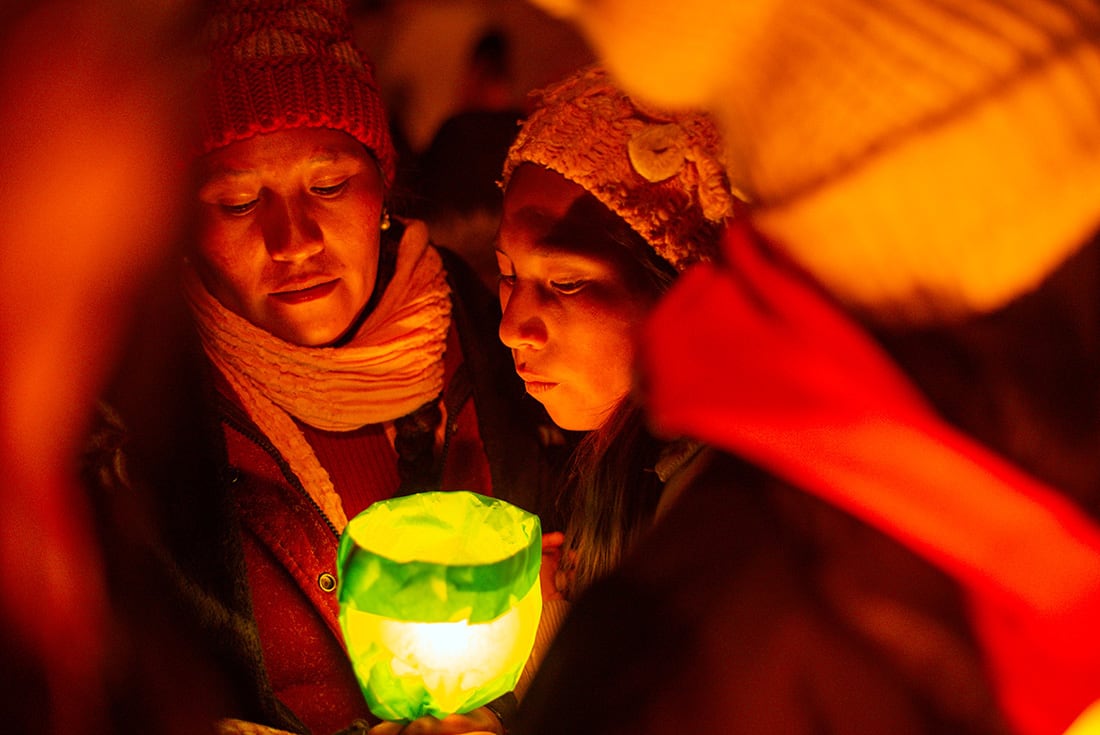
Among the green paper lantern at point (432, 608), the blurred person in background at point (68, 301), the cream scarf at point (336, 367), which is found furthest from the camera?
the cream scarf at point (336, 367)

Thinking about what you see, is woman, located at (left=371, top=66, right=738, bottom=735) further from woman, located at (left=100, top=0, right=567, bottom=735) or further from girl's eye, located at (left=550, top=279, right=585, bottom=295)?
woman, located at (left=100, top=0, right=567, bottom=735)

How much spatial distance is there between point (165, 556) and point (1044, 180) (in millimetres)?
1439

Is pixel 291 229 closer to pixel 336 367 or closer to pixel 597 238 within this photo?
pixel 336 367

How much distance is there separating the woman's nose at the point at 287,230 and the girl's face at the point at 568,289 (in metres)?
0.35

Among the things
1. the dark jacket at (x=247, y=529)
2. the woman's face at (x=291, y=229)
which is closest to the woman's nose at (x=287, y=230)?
the woman's face at (x=291, y=229)

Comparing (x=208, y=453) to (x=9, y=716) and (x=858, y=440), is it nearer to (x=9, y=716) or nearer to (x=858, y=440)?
(x=9, y=716)

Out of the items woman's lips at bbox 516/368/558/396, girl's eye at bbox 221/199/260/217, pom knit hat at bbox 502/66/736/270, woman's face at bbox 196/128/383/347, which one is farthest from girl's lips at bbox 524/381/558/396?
girl's eye at bbox 221/199/260/217

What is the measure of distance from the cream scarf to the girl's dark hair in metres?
0.39

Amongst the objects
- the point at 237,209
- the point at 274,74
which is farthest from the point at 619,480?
the point at 274,74

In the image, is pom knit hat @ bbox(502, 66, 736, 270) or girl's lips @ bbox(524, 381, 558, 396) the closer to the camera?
pom knit hat @ bbox(502, 66, 736, 270)

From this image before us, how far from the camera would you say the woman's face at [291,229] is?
1688 millimetres

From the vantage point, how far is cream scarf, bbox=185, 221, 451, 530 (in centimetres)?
182

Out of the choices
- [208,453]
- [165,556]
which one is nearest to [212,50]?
[208,453]

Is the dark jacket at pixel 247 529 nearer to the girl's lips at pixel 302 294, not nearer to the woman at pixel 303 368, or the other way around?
the woman at pixel 303 368
